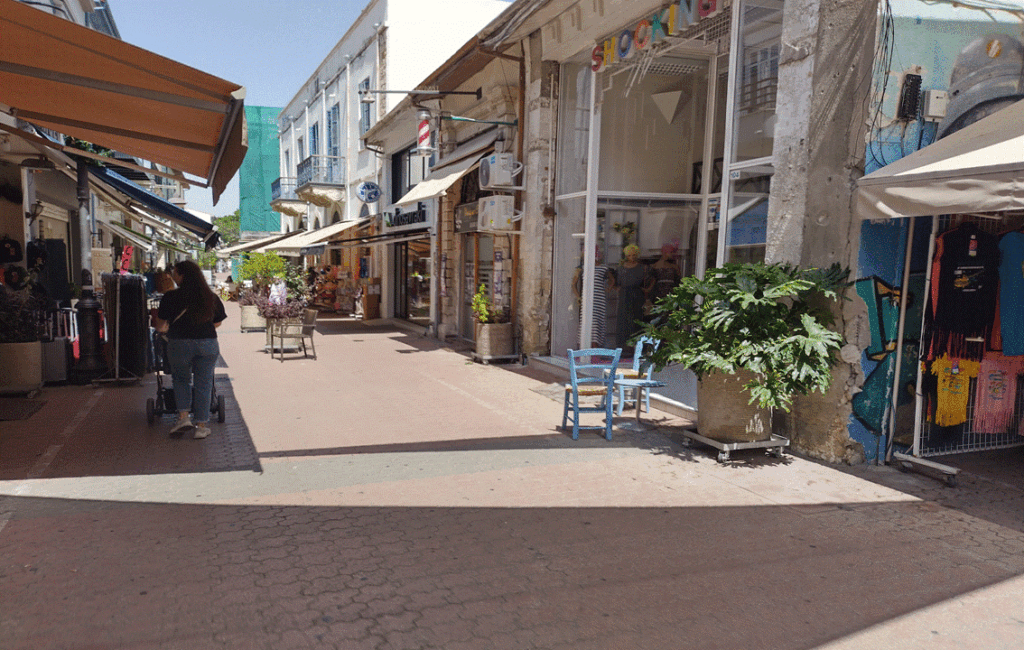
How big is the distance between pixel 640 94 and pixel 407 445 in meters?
6.97

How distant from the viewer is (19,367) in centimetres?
762

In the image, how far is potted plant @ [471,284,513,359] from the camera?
437 inches

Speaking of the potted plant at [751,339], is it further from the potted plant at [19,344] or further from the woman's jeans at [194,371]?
the potted plant at [19,344]

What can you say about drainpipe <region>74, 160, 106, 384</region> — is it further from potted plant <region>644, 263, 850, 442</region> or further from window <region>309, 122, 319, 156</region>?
window <region>309, 122, 319, 156</region>

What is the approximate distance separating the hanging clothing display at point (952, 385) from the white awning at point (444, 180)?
25.7ft

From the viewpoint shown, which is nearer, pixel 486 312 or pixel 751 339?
pixel 751 339

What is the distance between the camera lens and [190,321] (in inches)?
228

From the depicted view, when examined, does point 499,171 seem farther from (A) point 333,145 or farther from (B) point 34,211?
(A) point 333,145

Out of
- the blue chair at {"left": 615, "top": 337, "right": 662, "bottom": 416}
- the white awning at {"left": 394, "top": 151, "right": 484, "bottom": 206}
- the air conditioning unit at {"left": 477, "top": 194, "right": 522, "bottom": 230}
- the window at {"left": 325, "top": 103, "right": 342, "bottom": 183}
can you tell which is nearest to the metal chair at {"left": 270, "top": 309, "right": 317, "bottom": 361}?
the white awning at {"left": 394, "top": 151, "right": 484, "bottom": 206}

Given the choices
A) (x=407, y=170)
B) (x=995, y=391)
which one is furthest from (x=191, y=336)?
(x=407, y=170)

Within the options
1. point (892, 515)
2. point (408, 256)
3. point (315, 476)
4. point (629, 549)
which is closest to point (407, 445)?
point (315, 476)

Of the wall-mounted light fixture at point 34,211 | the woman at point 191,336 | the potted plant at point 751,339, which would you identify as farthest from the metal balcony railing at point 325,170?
the potted plant at point 751,339

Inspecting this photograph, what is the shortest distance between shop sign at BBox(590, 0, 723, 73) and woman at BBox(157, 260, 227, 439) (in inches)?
221

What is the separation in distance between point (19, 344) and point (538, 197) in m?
7.04
